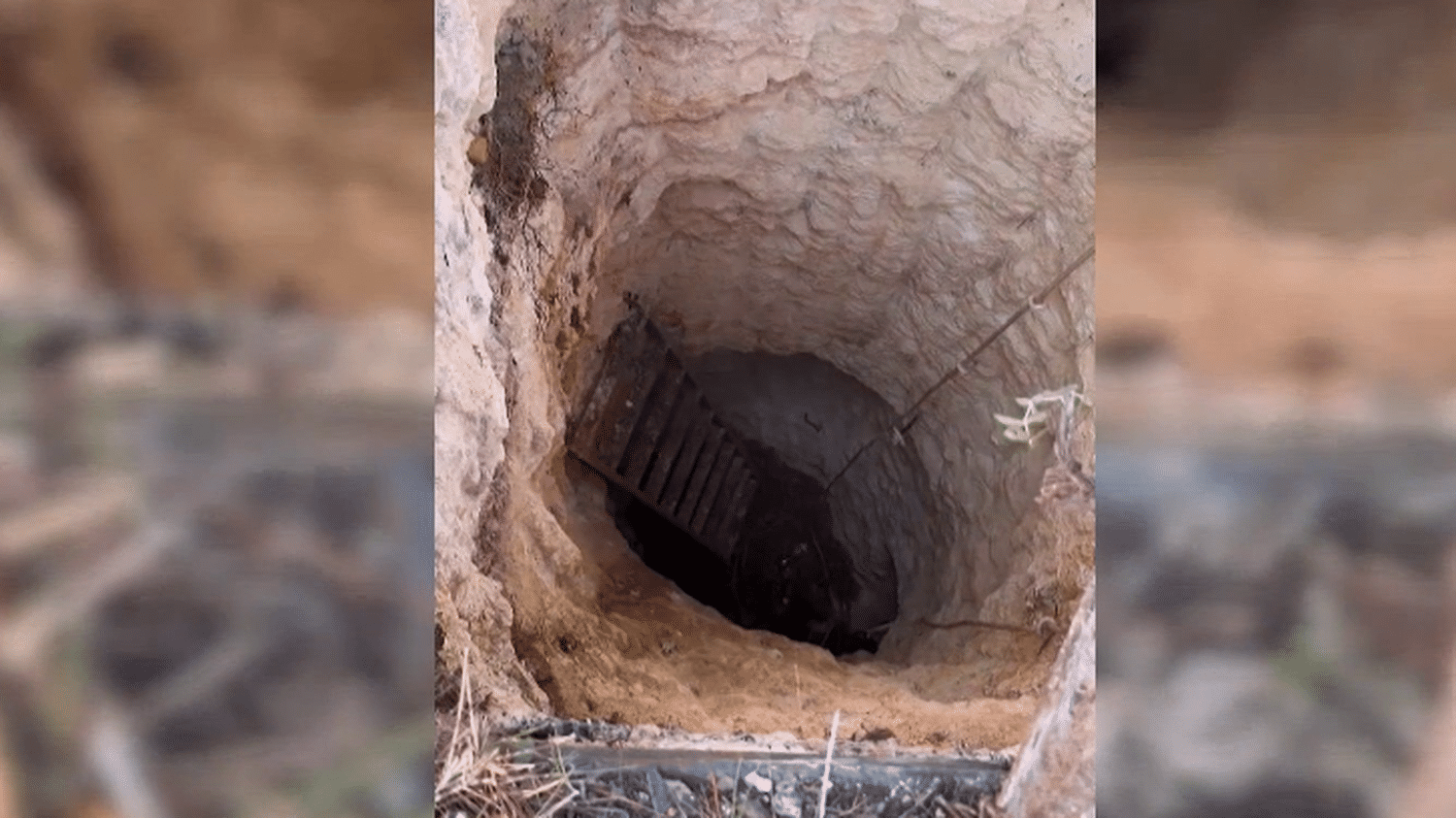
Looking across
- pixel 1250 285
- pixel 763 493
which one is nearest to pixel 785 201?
pixel 763 493

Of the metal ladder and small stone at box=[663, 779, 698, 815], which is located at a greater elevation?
small stone at box=[663, 779, 698, 815]

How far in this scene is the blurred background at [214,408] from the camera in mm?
501

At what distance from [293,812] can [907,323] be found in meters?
3.24

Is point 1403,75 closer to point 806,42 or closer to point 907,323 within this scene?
point 806,42

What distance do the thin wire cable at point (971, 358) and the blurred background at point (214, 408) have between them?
1.67 m

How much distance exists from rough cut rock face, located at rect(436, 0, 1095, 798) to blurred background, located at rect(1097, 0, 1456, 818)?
1.12 meters

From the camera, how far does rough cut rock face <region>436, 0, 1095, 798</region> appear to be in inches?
73.9

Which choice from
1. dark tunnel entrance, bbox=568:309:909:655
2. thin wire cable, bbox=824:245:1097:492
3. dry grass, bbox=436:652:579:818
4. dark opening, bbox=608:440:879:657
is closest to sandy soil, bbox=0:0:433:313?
dry grass, bbox=436:652:579:818

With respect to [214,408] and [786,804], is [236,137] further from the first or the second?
[786,804]

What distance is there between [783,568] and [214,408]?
4.58 meters

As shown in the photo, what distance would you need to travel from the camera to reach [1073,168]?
2.49 m

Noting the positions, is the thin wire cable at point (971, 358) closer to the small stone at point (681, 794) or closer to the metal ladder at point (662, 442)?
the metal ladder at point (662, 442)

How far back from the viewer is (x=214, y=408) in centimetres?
53

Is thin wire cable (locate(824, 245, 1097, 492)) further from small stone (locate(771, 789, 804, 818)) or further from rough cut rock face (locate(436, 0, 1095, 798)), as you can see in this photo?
small stone (locate(771, 789, 804, 818))
